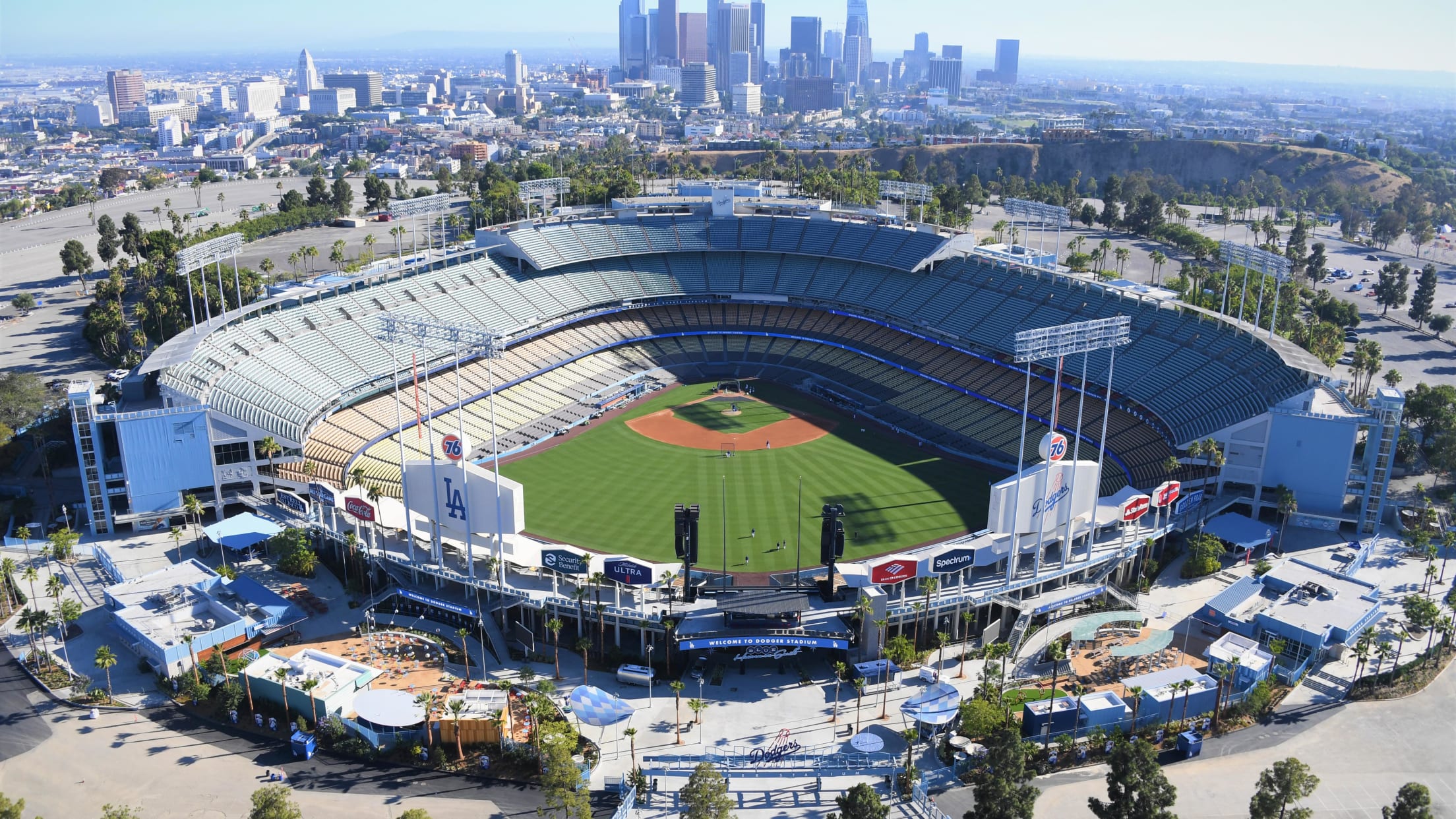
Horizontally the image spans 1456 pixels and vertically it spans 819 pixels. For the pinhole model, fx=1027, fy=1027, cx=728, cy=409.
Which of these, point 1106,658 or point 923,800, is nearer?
point 923,800

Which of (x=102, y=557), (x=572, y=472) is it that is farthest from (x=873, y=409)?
(x=102, y=557)

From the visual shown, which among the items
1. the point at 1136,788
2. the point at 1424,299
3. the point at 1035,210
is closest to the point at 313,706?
the point at 1136,788

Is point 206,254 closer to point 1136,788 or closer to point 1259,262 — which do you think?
point 1136,788

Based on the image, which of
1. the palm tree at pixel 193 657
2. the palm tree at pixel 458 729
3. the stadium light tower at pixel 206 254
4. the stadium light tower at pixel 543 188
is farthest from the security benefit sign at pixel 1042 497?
the stadium light tower at pixel 543 188

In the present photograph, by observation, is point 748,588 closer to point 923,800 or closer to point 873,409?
point 923,800

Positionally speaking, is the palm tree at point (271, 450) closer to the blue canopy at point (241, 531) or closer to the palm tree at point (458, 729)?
the blue canopy at point (241, 531)

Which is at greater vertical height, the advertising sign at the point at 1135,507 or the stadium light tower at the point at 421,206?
the stadium light tower at the point at 421,206
